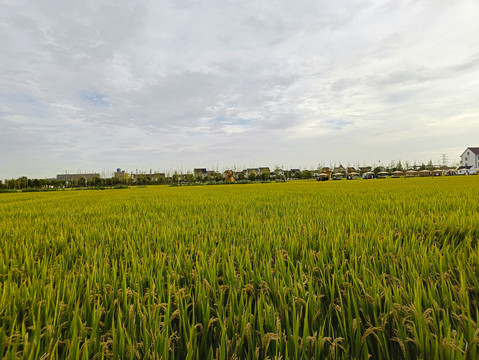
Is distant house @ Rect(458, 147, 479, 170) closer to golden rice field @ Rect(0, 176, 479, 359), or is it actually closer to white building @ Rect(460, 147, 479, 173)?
white building @ Rect(460, 147, 479, 173)

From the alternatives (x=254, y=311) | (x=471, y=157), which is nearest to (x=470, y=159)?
(x=471, y=157)

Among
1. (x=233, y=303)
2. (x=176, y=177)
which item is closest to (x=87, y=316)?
(x=233, y=303)

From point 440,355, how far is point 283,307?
567 millimetres

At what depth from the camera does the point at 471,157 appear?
6950 centimetres

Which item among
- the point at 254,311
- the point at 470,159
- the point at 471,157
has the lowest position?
the point at 254,311

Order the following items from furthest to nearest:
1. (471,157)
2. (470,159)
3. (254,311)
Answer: (470,159) < (471,157) < (254,311)

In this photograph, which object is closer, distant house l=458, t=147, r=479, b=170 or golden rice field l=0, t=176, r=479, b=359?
golden rice field l=0, t=176, r=479, b=359

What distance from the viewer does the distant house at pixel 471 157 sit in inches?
2645

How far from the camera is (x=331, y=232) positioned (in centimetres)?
257

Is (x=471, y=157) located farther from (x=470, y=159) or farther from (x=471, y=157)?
(x=470, y=159)

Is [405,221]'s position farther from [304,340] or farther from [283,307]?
[304,340]

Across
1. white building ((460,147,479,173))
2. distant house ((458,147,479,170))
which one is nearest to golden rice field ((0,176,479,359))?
white building ((460,147,479,173))

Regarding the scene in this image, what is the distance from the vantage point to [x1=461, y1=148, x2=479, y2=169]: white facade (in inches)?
2643

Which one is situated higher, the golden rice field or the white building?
the white building
